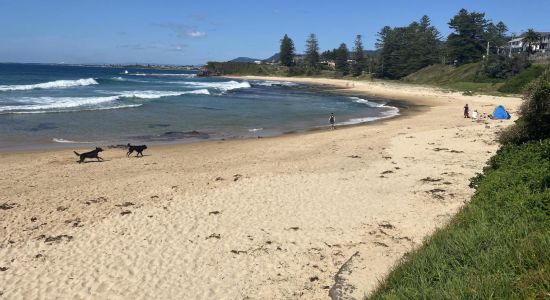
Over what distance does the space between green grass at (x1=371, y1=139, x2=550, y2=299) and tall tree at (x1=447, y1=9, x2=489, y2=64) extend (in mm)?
92220

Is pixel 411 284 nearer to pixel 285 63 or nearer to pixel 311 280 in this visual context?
pixel 311 280

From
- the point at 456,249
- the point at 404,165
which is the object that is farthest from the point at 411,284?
the point at 404,165

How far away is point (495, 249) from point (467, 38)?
9793cm

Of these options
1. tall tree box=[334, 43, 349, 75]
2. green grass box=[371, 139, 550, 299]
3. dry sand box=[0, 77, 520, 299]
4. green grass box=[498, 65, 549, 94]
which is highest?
tall tree box=[334, 43, 349, 75]

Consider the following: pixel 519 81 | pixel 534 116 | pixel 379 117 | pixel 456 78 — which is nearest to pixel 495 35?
pixel 456 78

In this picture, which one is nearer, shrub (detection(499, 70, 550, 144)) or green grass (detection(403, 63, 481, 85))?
shrub (detection(499, 70, 550, 144))

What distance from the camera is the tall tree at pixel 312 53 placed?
139688mm

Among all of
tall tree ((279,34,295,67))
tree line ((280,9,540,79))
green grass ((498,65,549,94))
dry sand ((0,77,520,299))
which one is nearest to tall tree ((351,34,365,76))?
tree line ((280,9,540,79))

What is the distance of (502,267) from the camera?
467cm

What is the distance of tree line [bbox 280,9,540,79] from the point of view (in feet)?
296

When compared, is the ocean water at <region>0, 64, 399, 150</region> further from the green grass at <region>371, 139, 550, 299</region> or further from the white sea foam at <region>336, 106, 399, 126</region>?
the green grass at <region>371, 139, 550, 299</region>

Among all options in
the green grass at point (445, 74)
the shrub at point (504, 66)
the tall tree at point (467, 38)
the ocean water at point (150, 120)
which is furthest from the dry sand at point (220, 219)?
the tall tree at point (467, 38)

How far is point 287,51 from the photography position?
5748 inches

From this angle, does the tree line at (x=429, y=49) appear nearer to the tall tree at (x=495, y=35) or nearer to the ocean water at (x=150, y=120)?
the tall tree at (x=495, y=35)
